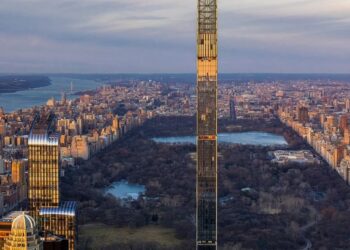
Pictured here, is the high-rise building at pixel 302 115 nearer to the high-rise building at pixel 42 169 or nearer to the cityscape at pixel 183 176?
the cityscape at pixel 183 176

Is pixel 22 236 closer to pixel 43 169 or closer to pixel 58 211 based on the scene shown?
pixel 58 211

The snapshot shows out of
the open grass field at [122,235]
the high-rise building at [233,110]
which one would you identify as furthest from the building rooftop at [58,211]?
the high-rise building at [233,110]

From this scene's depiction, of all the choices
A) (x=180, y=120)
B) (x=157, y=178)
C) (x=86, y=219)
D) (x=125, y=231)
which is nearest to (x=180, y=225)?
(x=125, y=231)

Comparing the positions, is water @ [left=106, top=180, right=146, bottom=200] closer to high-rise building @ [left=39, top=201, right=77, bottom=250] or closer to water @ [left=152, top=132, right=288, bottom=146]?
water @ [left=152, top=132, right=288, bottom=146]

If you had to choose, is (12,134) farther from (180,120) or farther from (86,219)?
(86,219)

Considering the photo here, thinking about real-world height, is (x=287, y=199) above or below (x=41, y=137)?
below
